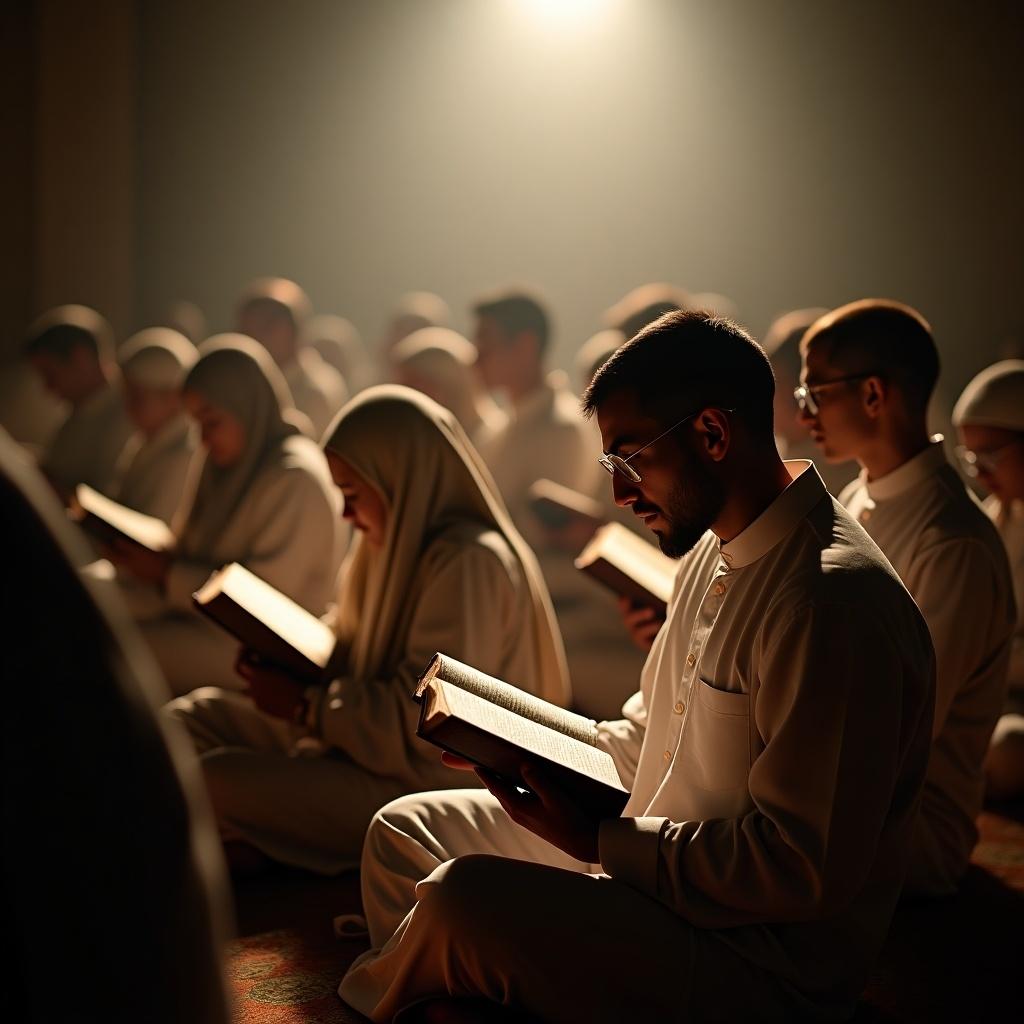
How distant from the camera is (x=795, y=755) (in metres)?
2.11

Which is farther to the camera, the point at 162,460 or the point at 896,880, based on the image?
the point at 162,460

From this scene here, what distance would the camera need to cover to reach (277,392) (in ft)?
18.5

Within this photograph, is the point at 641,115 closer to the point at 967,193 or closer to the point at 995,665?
the point at 967,193

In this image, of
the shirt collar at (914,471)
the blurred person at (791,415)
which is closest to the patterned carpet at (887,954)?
the shirt collar at (914,471)

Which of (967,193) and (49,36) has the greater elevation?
(49,36)

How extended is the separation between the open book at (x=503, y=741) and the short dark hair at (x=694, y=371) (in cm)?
59

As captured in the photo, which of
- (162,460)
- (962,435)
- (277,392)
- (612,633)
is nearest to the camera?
(962,435)

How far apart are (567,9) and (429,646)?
14.3 metres

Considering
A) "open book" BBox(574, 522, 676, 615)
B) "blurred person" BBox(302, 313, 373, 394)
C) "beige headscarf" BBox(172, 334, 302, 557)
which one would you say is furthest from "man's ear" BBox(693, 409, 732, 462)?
"blurred person" BBox(302, 313, 373, 394)

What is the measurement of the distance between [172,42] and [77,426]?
34.2 ft

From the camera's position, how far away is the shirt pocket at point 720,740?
2.27 m

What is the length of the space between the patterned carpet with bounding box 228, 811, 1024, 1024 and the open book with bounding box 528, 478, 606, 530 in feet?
6.97

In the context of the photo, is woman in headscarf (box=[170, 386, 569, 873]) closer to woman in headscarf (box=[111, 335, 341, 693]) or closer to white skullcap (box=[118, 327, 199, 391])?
woman in headscarf (box=[111, 335, 341, 693])

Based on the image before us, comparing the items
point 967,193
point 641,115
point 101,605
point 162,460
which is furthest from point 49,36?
point 101,605
